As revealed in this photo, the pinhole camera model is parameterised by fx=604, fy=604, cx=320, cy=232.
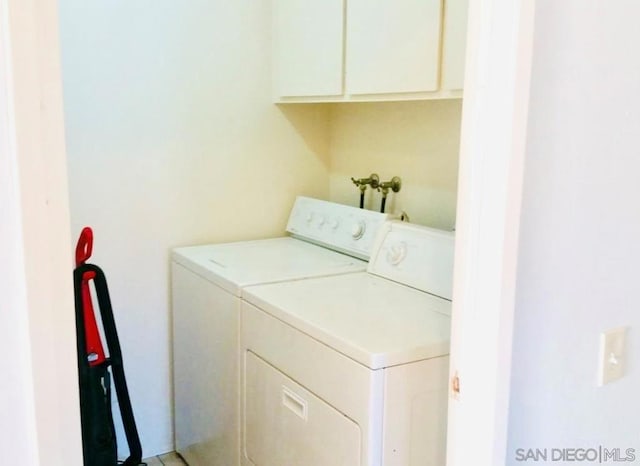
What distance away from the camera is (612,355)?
1255 millimetres

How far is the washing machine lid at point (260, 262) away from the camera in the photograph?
6.86 ft

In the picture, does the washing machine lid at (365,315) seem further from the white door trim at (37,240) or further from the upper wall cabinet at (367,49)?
the white door trim at (37,240)

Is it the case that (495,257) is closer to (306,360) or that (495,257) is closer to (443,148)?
(306,360)

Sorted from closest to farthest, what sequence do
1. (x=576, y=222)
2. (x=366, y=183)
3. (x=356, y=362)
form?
(x=576, y=222)
(x=356, y=362)
(x=366, y=183)

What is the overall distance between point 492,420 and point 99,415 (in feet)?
4.47

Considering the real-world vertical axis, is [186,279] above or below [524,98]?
below

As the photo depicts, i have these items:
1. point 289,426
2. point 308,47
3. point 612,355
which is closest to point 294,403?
point 289,426

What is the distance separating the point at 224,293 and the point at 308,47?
3.36 feet

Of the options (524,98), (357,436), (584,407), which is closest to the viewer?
(524,98)

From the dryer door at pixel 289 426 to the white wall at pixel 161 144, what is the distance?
2.46ft

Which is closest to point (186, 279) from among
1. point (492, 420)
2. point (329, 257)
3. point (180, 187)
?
point (180, 187)

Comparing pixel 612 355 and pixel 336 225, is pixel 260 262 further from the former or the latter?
pixel 612 355

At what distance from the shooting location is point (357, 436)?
57.1 inches

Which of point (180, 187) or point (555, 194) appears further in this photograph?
point (180, 187)
